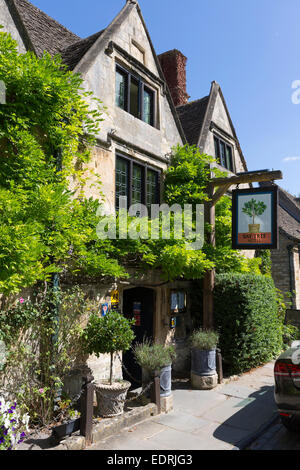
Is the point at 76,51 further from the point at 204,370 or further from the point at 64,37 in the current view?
the point at 204,370

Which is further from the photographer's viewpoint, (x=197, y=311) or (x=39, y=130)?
(x=197, y=311)

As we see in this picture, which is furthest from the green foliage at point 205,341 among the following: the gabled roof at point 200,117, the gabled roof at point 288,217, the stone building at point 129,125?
the gabled roof at point 288,217

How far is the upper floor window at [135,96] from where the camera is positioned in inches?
364

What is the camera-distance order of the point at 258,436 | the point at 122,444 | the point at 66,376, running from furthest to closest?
the point at 66,376 < the point at 258,436 < the point at 122,444

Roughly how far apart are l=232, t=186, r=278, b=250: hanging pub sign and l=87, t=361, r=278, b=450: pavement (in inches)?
134

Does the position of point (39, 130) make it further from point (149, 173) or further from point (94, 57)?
point (149, 173)

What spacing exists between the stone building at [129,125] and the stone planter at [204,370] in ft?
4.23

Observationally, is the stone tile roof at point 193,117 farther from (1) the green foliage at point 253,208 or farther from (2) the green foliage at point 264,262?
(2) the green foliage at point 264,262

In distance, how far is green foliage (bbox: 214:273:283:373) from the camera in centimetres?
920

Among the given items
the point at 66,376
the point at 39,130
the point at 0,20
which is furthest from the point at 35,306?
the point at 0,20

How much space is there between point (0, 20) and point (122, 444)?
25.1 ft

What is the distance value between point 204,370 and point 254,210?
4.05 metres

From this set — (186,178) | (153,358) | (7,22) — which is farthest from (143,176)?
(153,358)

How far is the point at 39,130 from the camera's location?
22.1ft
